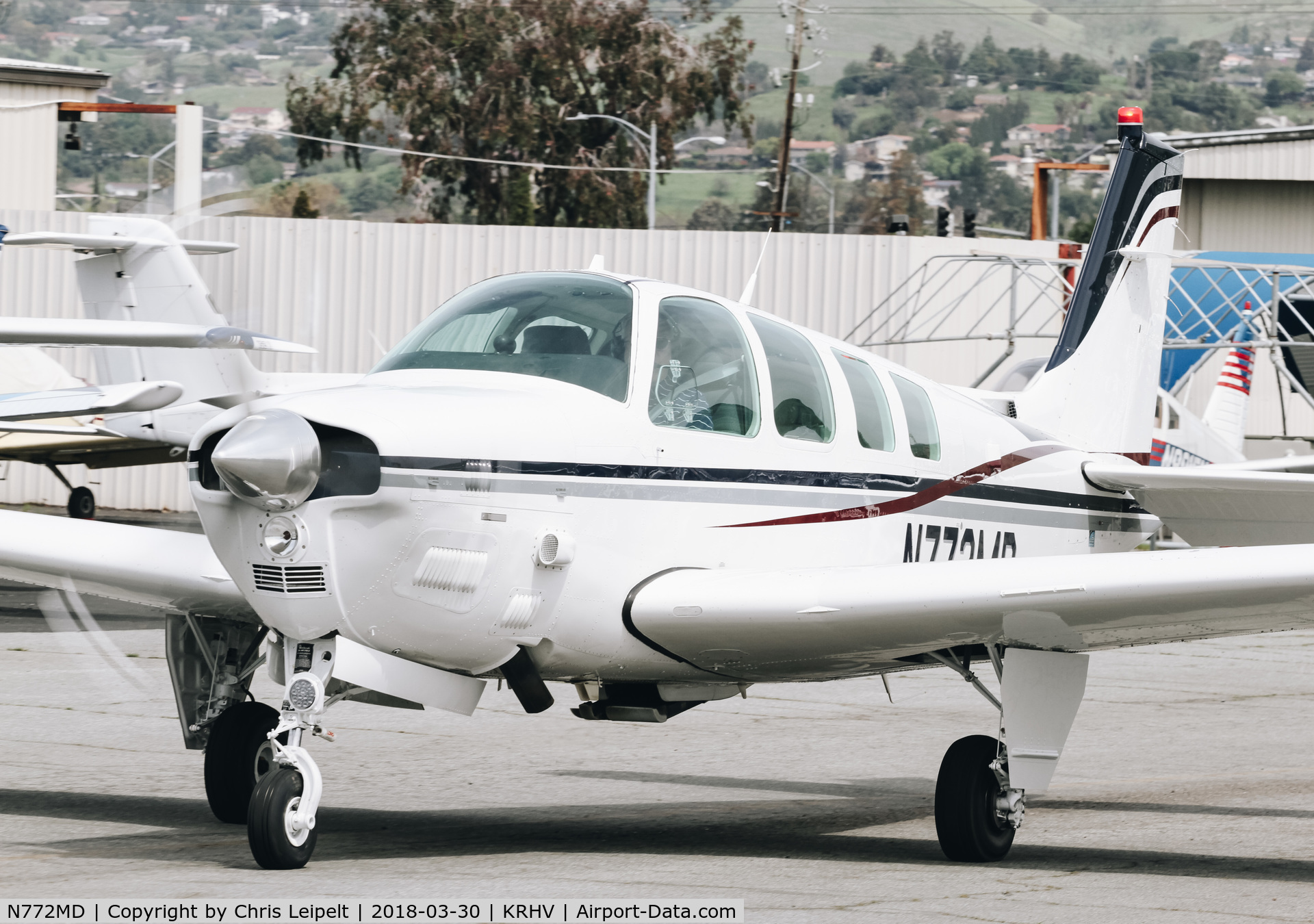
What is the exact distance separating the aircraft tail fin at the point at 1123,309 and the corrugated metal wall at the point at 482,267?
575 inches

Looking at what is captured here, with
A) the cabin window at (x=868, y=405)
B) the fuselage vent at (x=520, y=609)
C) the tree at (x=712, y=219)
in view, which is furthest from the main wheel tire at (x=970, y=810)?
the tree at (x=712, y=219)

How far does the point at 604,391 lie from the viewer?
272 inches

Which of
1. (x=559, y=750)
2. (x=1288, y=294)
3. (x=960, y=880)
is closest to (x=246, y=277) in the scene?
(x=960, y=880)

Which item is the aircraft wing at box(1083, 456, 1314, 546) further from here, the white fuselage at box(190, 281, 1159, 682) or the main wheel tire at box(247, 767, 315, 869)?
the main wheel tire at box(247, 767, 315, 869)

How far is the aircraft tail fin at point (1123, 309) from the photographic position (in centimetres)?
1004

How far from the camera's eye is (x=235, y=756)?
7957 mm

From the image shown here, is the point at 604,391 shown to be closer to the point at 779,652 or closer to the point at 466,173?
the point at 779,652

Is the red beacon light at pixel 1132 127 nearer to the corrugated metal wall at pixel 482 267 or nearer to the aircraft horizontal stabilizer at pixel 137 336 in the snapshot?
the aircraft horizontal stabilizer at pixel 137 336

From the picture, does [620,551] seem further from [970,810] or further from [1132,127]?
[1132,127]

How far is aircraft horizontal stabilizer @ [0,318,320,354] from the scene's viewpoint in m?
6.14

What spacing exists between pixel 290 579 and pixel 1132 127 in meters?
6.53

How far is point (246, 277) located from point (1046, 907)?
406 centimetres

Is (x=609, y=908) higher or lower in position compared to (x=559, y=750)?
higher

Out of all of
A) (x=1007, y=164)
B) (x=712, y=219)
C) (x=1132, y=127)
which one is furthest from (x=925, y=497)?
(x=1007, y=164)
